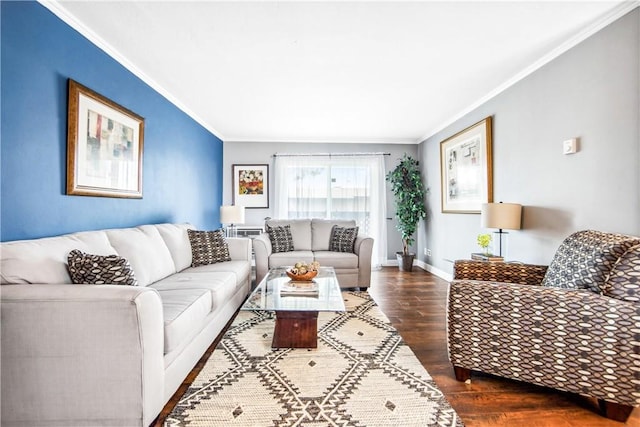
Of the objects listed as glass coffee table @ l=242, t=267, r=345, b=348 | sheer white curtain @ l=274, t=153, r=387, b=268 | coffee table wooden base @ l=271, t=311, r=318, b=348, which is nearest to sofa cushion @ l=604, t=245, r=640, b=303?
glass coffee table @ l=242, t=267, r=345, b=348

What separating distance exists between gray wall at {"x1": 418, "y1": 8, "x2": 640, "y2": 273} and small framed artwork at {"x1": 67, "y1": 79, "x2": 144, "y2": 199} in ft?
12.5

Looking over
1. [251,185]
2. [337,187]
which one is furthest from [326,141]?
[251,185]

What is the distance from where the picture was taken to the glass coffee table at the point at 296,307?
85.7 inches

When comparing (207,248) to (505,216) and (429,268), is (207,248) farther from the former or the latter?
(429,268)

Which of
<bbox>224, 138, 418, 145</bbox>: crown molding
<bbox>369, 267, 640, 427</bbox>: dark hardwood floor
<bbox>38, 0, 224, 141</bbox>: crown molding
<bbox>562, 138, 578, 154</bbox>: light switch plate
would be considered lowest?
<bbox>369, 267, 640, 427</bbox>: dark hardwood floor

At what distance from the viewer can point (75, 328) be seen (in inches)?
54.4

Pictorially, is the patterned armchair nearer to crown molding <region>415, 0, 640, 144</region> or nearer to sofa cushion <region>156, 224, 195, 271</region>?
crown molding <region>415, 0, 640, 144</region>

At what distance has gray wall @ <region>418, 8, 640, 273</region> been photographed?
2053mm


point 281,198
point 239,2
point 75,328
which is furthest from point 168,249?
point 281,198

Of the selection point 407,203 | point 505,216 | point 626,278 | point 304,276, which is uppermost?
point 407,203

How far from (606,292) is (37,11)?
12.1 feet

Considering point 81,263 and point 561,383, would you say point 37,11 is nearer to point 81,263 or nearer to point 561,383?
point 81,263

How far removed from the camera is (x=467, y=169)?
4.09 meters

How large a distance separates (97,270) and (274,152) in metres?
4.39
